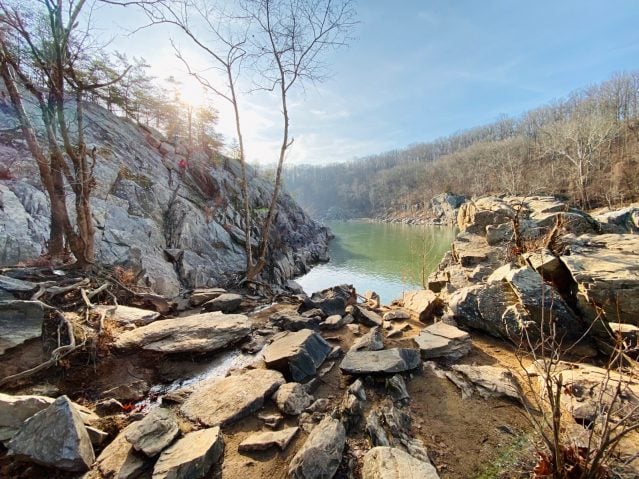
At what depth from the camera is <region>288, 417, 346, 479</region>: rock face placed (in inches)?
70.5

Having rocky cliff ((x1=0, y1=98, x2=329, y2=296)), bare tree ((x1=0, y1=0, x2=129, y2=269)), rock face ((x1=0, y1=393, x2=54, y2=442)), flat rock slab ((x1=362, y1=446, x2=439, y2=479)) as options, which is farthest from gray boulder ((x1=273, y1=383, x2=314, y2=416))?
Result: rocky cliff ((x1=0, y1=98, x2=329, y2=296))

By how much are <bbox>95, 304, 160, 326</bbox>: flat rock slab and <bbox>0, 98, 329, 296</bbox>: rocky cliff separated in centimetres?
410

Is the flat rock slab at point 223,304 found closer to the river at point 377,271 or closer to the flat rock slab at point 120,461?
the flat rock slab at point 120,461

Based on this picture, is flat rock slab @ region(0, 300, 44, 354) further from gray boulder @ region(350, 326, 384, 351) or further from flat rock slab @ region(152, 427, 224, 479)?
gray boulder @ region(350, 326, 384, 351)

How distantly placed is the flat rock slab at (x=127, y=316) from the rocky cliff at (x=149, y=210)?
13.5ft

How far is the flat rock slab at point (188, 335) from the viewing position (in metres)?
3.48

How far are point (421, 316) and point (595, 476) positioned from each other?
3.25 meters

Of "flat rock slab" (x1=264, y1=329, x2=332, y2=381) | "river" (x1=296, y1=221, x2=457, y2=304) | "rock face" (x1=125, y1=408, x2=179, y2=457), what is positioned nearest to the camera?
"rock face" (x1=125, y1=408, x2=179, y2=457)

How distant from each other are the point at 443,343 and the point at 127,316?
14.8 ft

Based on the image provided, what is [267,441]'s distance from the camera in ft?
6.80

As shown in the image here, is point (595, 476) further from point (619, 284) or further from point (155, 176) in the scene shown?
point (155, 176)

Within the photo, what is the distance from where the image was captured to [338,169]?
134 m

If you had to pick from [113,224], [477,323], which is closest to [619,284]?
[477,323]

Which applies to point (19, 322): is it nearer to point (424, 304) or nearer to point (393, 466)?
point (393, 466)
